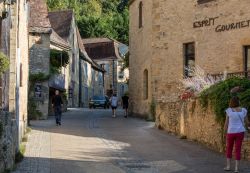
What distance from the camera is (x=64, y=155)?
48.0 feet

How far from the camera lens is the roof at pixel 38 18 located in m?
29.5

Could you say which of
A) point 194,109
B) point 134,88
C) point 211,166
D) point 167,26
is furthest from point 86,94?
point 211,166

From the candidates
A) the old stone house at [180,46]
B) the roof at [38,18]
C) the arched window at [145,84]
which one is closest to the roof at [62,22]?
the old stone house at [180,46]

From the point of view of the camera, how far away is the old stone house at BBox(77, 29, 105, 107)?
57.1m

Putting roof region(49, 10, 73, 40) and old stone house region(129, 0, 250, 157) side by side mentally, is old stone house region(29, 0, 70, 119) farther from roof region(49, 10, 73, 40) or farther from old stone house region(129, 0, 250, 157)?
roof region(49, 10, 73, 40)

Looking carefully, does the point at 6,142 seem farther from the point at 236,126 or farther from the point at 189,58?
the point at 189,58

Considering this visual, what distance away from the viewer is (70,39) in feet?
153

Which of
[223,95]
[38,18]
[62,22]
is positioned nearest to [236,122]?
[223,95]

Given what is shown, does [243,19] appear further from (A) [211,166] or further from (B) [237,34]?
(A) [211,166]

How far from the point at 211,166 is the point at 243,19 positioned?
38.5ft

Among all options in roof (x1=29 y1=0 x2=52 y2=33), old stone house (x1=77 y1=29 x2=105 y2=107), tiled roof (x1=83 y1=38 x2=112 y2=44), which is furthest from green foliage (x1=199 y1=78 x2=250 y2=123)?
tiled roof (x1=83 y1=38 x2=112 y2=44)

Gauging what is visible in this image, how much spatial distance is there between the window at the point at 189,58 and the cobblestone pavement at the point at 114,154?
5.91 metres

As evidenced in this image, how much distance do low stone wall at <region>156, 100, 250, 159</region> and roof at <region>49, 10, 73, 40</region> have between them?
24.7 meters

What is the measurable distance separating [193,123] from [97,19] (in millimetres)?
66837
